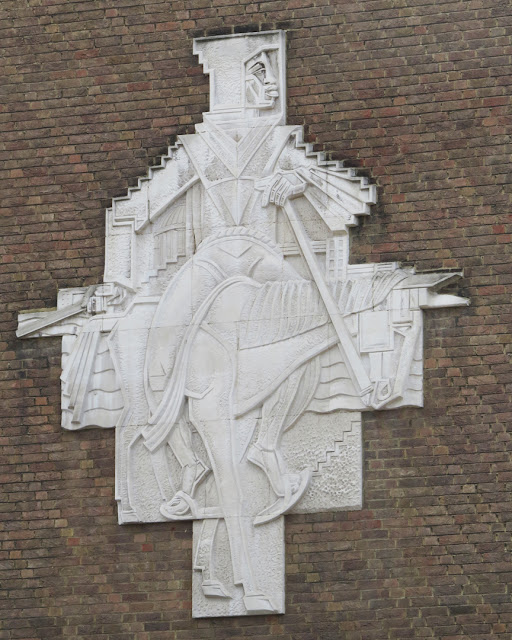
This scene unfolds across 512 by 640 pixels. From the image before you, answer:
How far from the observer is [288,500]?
18.1 meters

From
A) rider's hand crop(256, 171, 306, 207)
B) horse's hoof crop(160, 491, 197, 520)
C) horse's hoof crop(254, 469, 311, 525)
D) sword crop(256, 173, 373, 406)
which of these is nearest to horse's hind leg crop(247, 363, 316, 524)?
horse's hoof crop(254, 469, 311, 525)

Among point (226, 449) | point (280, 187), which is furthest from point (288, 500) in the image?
point (280, 187)

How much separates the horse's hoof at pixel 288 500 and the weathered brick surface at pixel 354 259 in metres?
0.13

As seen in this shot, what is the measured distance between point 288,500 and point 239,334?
4.53 feet

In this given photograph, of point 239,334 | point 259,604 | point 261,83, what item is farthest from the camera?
point 261,83

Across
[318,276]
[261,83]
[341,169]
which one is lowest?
[318,276]

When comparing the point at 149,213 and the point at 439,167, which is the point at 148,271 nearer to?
the point at 149,213

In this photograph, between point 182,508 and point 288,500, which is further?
point 182,508

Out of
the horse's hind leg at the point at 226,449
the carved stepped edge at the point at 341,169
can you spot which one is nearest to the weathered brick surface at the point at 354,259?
the carved stepped edge at the point at 341,169

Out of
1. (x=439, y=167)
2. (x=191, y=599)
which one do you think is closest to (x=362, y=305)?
(x=439, y=167)

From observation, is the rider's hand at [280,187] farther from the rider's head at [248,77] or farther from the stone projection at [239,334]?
the rider's head at [248,77]

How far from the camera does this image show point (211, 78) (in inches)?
755

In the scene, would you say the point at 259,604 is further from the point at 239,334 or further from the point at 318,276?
the point at 318,276

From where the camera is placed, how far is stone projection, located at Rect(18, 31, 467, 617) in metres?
18.2
